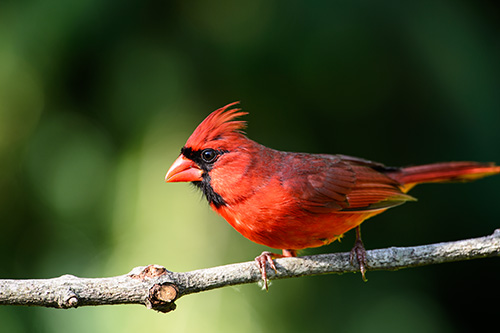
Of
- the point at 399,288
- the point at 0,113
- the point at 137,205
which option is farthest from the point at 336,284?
the point at 0,113

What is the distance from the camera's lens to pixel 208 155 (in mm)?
3143

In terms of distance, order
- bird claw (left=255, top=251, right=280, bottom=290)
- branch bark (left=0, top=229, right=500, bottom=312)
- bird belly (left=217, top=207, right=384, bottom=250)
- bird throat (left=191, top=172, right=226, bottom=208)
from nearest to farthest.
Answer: branch bark (left=0, top=229, right=500, bottom=312)
bird claw (left=255, top=251, right=280, bottom=290)
bird belly (left=217, top=207, right=384, bottom=250)
bird throat (left=191, top=172, right=226, bottom=208)

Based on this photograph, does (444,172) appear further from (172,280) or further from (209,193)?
(172,280)

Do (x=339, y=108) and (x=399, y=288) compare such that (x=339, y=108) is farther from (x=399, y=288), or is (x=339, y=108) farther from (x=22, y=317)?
(x=22, y=317)

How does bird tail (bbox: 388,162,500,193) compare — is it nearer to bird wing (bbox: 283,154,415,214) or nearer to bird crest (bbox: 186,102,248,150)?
bird wing (bbox: 283,154,415,214)

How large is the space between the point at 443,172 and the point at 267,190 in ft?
4.51

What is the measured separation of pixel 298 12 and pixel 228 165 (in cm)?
126

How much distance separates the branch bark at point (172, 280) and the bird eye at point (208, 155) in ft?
2.29

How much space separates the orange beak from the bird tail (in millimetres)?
1457

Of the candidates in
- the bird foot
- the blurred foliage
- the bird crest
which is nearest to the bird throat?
the bird crest

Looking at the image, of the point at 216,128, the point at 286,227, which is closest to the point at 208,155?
the point at 216,128

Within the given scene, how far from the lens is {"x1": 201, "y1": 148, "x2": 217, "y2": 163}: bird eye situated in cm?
313

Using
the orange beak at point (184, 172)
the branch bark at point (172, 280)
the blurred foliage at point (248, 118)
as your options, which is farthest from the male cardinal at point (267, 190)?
the blurred foliage at point (248, 118)

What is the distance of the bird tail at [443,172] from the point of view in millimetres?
3611
